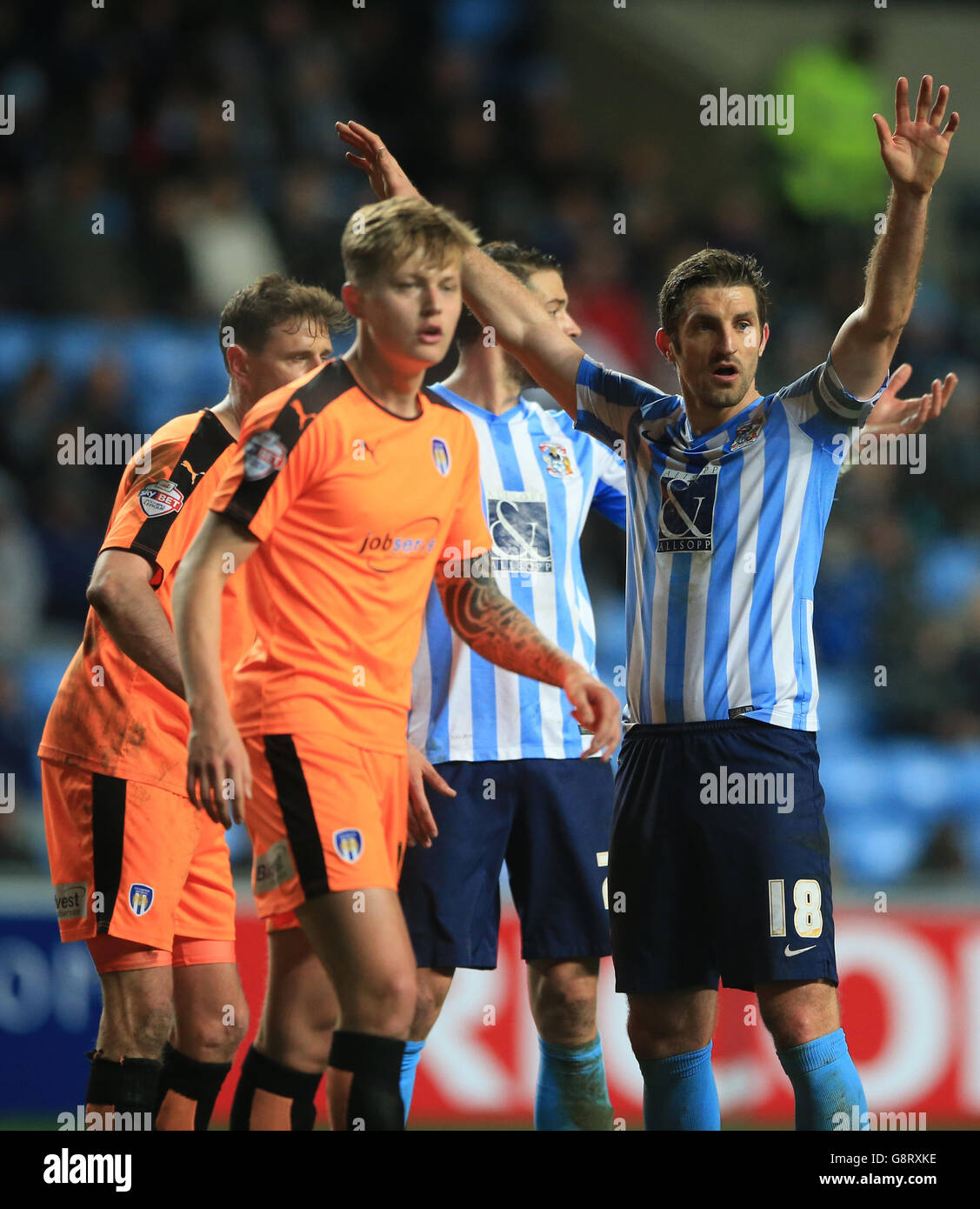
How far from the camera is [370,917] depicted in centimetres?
319

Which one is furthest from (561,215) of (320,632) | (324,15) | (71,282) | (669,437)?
(320,632)

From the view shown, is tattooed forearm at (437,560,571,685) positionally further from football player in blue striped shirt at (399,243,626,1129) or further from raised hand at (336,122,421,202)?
raised hand at (336,122,421,202)

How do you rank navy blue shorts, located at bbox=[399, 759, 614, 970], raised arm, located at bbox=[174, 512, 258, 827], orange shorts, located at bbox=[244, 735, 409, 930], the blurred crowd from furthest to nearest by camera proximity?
the blurred crowd
navy blue shorts, located at bbox=[399, 759, 614, 970]
orange shorts, located at bbox=[244, 735, 409, 930]
raised arm, located at bbox=[174, 512, 258, 827]

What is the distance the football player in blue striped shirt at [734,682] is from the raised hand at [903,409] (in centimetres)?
49

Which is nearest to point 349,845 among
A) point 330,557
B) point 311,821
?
point 311,821

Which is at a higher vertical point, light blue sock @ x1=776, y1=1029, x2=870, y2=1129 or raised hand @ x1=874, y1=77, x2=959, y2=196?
raised hand @ x1=874, y1=77, x2=959, y2=196

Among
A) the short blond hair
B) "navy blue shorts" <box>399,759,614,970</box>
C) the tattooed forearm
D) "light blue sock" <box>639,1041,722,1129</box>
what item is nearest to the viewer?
the short blond hair

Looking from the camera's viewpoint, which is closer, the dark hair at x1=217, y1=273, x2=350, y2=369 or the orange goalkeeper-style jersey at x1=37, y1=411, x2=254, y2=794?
the orange goalkeeper-style jersey at x1=37, y1=411, x2=254, y2=794

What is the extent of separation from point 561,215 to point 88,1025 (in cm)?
709

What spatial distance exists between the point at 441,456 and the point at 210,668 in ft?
→ 2.47

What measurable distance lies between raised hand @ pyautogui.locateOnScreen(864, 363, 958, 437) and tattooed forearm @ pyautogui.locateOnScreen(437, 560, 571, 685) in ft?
3.78

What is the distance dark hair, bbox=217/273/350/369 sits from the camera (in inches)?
168

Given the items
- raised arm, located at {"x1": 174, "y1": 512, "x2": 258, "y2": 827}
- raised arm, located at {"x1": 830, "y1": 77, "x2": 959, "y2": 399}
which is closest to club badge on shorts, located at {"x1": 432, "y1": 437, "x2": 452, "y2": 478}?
raised arm, located at {"x1": 174, "y1": 512, "x2": 258, "y2": 827}
